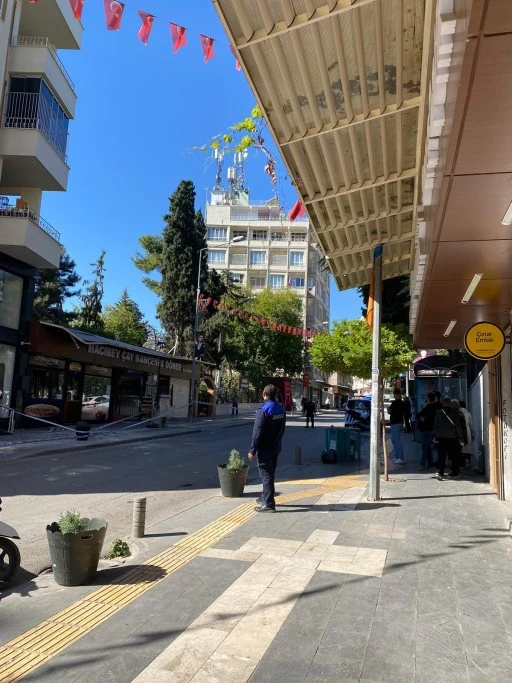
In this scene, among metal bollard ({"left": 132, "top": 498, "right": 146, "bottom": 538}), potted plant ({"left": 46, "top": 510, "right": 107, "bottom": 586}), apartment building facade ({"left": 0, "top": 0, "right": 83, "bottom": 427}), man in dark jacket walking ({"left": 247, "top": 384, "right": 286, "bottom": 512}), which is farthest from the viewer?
apartment building facade ({"left": 0, "top": 0, "right": 83, "bottom": 427})

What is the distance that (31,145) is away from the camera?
17.9 metres

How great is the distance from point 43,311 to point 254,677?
43.3 meters

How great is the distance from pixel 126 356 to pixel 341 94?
19.7 m

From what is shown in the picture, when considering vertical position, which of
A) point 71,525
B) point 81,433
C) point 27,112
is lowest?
point 71,525

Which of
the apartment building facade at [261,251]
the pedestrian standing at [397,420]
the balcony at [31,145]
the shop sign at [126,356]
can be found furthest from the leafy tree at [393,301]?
the apartment building facade at [261,251]

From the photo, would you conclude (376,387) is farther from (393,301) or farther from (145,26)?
(393,301)

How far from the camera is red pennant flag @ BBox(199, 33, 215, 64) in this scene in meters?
8.15

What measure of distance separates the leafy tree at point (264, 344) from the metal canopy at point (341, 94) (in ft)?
Result: 128

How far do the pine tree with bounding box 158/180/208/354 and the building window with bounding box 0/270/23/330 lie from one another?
65.9 feet

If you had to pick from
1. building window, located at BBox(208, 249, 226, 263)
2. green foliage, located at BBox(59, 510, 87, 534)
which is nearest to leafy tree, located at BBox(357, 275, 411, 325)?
green foliage, located at BBox(59, 510, 87, 534)

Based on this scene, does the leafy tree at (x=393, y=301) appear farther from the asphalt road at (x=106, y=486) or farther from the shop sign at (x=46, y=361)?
the shop sign at (x=46, y=361)

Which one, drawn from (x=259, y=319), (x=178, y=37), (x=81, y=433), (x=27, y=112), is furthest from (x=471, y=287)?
(x=259, y=319)

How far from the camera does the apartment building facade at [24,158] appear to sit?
17922 millimetres

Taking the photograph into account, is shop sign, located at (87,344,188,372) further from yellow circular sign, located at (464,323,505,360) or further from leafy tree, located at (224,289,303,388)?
leafy tree, located at (224,289,303,388)
